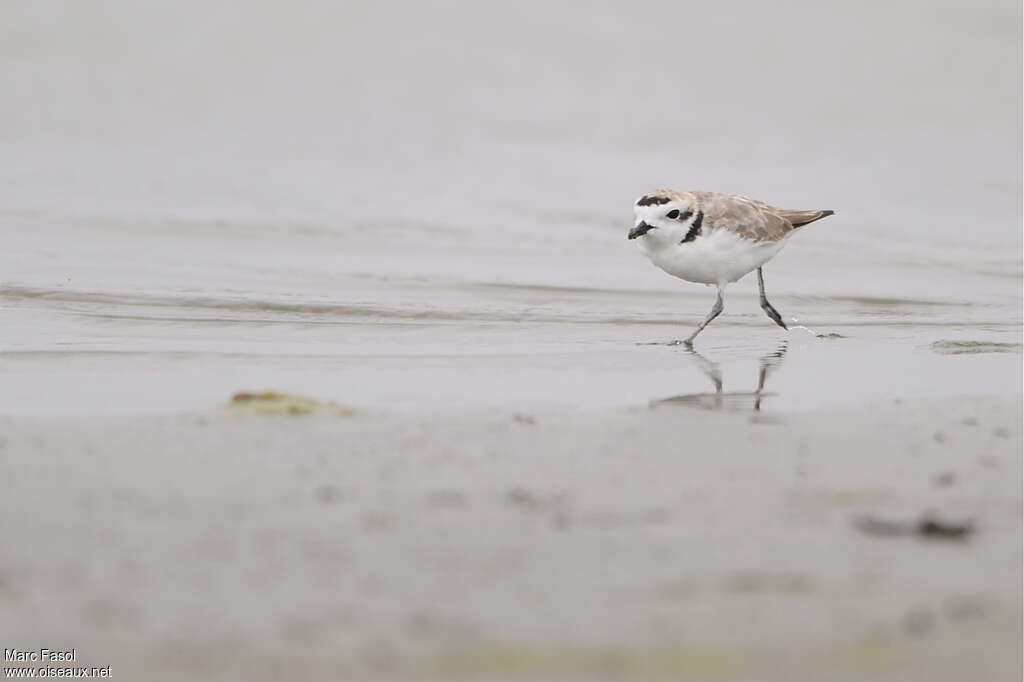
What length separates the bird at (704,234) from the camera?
9.57 m

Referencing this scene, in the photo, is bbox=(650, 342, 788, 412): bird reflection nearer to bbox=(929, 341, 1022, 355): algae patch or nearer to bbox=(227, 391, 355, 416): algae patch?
bbox=(929, 341, 1022, 355): algae patch

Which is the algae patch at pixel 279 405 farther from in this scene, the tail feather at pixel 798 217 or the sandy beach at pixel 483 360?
the tail feather at pixel 798 217

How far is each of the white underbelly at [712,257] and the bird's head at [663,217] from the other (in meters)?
0.10

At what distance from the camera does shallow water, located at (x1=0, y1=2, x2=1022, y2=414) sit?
8297 mm

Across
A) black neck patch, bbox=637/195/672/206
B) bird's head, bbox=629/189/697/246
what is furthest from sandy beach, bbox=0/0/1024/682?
black neck patch, bbox=637/195/672/206

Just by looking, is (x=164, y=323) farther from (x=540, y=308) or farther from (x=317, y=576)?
(x=317, y=576)

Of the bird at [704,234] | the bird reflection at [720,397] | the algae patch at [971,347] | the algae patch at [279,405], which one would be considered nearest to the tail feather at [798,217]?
the bird at [704,234]

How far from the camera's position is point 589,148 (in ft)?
66.1

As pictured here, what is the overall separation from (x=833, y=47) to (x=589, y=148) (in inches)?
320

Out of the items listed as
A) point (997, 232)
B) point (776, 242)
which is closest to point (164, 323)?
point (776, 242)

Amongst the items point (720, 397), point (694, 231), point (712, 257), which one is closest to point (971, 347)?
point (712, 257)

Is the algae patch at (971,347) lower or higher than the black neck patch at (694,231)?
lower

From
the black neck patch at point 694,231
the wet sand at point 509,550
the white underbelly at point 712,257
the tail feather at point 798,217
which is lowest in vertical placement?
the wet sand at point 509,550

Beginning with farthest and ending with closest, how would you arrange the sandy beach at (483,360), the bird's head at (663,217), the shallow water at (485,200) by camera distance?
the bird's head at (663,217)
the shallow water at (485,200)
the sandy beach at (483,360)
